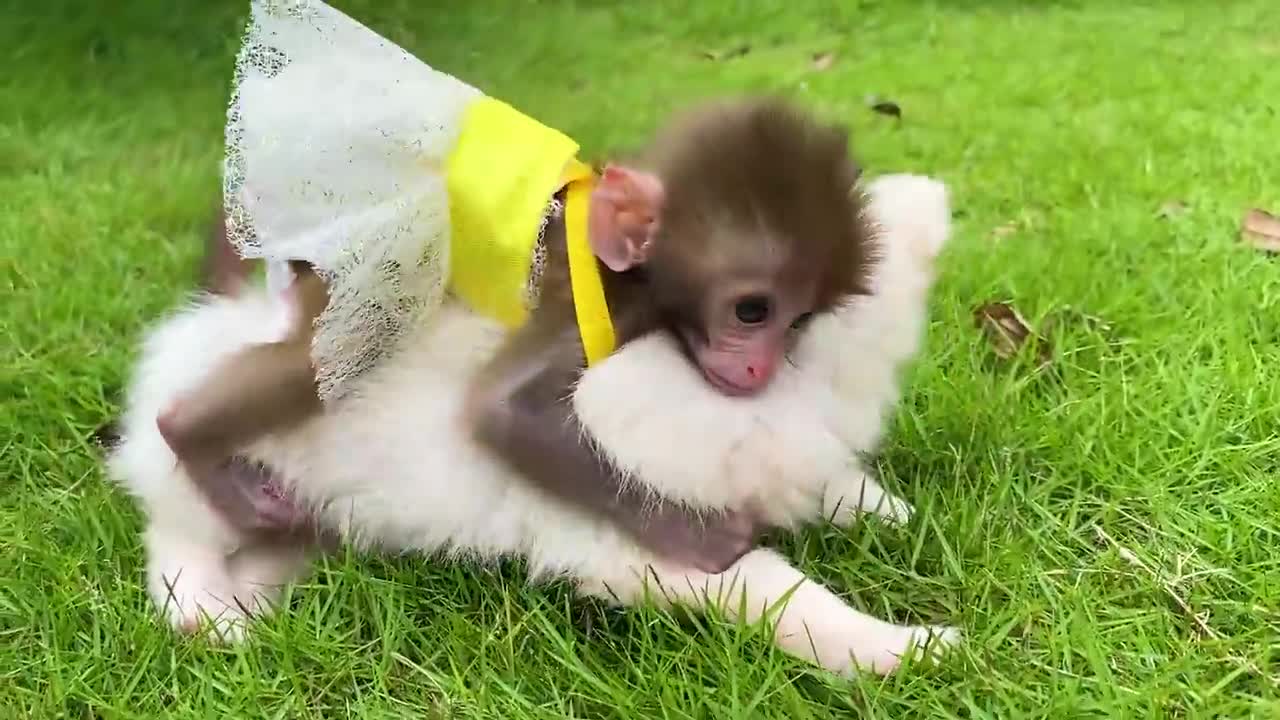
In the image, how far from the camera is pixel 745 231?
1124 millimetres

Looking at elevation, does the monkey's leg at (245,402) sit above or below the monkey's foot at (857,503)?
above

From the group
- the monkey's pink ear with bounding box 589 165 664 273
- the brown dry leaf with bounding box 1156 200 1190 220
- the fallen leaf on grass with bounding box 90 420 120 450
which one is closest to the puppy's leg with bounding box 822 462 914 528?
the monkey's pink ear with bounding box 589 165 664 273

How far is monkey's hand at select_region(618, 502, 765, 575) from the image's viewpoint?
121cm

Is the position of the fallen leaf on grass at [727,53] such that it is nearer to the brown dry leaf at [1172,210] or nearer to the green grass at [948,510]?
the green grass at [948,510]

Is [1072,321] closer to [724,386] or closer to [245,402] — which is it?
[724,386]

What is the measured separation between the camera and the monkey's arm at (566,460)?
119 cm

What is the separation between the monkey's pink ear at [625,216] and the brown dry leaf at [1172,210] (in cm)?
165

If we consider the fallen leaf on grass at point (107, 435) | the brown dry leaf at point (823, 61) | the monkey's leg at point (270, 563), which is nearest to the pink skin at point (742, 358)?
the monkey's leg at point (270, 563)

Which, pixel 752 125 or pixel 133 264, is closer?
pixel 752 125

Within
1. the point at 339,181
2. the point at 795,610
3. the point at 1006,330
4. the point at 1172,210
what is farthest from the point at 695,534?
the point at 1172,210

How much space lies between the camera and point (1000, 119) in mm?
3420

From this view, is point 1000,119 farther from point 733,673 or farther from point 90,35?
point 90,35

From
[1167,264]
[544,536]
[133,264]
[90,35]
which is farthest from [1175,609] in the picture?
[90,35]

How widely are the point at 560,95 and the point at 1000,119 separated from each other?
1.44m
